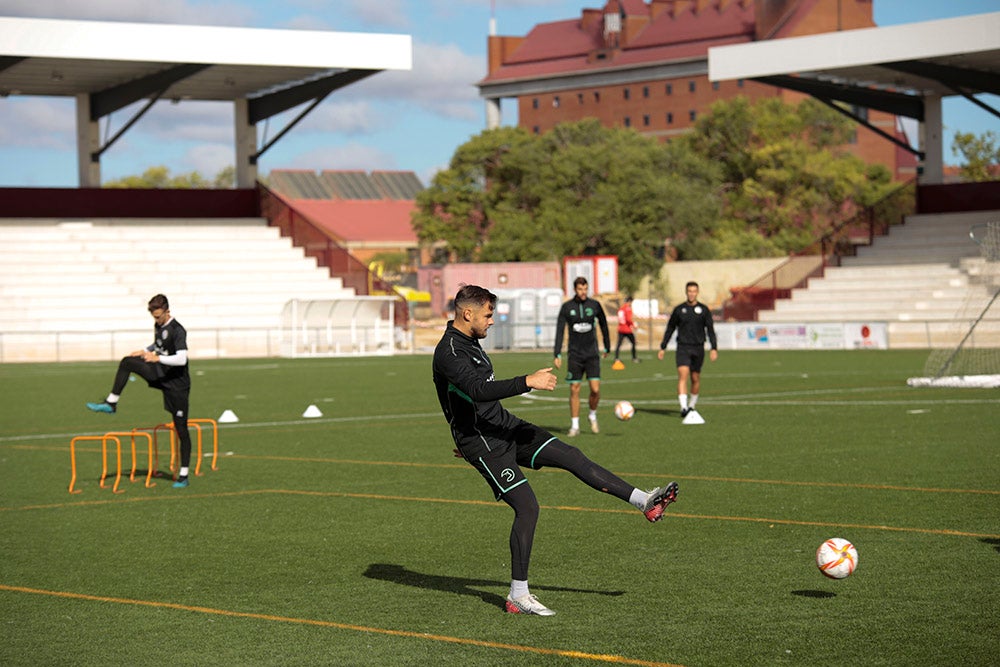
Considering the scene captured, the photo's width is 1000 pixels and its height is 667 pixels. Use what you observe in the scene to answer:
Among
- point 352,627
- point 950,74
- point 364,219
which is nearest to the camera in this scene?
point 352,627

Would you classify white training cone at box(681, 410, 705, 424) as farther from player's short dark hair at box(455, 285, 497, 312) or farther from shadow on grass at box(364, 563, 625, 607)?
player's short dark hair at box(455, 285, 497, 312)

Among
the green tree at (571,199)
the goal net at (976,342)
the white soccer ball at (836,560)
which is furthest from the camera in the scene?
the green tree at (571,199)

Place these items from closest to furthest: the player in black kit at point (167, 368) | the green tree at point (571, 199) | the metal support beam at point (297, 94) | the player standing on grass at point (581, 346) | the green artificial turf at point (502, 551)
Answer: the green artificial turf at point (502, 551) → the player in black kit at point (167, 368) → the player standing on grass at point (581, 346) → the metal support beam at point (297, 94) → the green tree at point (571, 199)

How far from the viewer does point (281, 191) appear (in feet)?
497

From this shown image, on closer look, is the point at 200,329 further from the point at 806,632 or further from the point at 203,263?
the point at 806,632

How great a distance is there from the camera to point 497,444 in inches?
347

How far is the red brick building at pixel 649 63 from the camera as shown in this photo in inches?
4786

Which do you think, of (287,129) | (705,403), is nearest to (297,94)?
(287,129)

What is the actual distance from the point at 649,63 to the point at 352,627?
5072 inches

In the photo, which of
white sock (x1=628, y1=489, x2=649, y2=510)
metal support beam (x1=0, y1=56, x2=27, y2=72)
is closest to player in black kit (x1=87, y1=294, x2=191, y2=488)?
white sock (x1=628, y1=489, x2=649, y2=510)

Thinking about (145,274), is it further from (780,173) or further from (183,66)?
(780,173)

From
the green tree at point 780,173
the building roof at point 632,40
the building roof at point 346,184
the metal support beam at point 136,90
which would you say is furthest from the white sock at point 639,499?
the building roof at point 346,184

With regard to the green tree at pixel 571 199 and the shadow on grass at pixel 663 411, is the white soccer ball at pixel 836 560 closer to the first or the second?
the shadow on grass at pixel 663 411

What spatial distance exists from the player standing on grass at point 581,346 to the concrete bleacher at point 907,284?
29964mm
